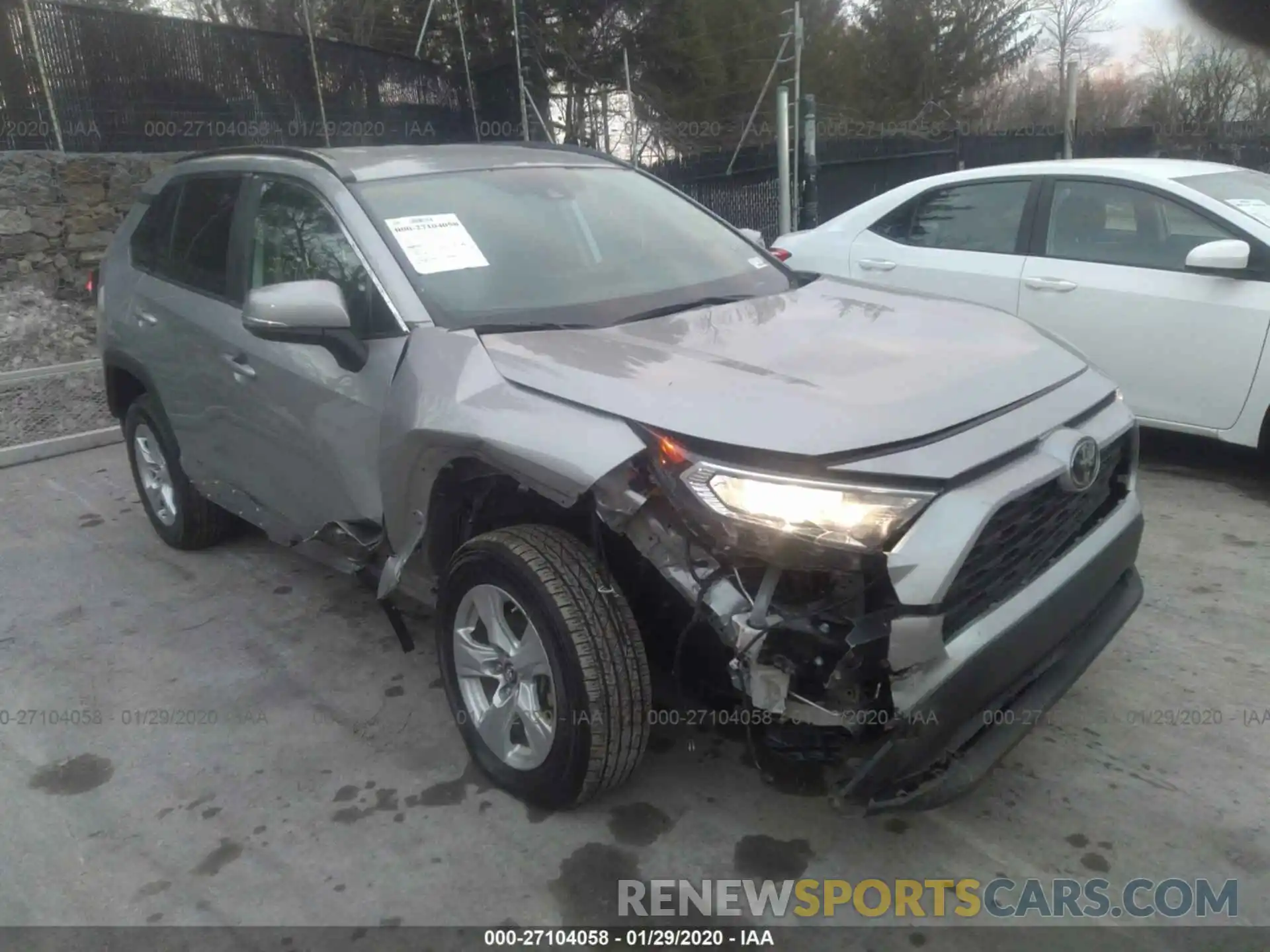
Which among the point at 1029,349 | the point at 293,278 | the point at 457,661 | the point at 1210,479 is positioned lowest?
the point at 1210,479

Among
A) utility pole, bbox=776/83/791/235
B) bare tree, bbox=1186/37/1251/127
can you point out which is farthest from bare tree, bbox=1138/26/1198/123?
utility pole, bbox=776/83/791/235

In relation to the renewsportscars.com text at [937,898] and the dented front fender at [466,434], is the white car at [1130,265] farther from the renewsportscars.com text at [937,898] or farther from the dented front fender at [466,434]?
the dented front fender at [466,434]

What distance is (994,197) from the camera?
227 inches

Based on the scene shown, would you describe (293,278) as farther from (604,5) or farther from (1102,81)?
(1102,81)

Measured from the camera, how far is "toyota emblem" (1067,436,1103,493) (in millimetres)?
2543

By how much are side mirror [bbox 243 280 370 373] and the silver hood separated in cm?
47

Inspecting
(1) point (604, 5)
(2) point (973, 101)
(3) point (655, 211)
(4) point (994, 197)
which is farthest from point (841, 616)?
(2) point (973, 101)

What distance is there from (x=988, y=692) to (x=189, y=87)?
11449 mm

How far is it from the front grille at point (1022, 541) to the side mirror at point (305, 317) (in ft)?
6.14

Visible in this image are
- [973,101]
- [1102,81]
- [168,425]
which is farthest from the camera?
[1102,81]

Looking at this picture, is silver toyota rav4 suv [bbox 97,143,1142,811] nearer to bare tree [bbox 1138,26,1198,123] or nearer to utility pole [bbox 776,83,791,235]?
utility pole [bbox 776,83,791,235]

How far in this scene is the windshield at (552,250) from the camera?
10.4ft

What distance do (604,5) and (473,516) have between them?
18.0 m

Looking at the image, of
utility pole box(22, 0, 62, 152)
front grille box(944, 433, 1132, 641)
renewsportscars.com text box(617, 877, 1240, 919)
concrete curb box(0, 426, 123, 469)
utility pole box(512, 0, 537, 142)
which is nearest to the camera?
front grille box(944, 433, 1132, 641)
